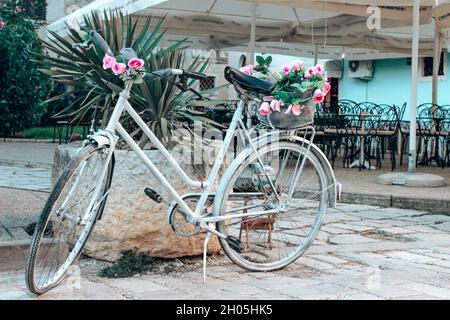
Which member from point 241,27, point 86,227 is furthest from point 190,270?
point 241,27

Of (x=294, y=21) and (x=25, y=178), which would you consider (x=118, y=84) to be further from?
(x=294, y=21)

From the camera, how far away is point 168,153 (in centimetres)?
379

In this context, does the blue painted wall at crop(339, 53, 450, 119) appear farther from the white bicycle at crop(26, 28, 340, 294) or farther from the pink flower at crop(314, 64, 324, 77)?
the pink flower at crop(314, 64, 324, 77)

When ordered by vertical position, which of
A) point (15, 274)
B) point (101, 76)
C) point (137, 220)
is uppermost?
point (101, 76)

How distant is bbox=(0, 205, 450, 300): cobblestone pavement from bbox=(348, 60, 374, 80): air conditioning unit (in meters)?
10.7

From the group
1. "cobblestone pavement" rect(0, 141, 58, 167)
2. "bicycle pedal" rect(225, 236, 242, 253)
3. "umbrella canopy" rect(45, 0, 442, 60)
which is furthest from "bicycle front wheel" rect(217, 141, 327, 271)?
"cobblestone pavement" rect(0, 141, 58, 167)

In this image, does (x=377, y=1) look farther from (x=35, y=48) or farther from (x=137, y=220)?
(x=35, y=48)

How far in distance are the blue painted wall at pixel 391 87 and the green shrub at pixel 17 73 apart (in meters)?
7.20

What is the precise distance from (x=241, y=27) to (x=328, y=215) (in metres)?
5.85

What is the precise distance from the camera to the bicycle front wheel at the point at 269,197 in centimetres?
384

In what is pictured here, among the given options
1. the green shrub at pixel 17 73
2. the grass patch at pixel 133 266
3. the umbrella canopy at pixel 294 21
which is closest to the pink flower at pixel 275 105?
the grass patch at pixel 133 266

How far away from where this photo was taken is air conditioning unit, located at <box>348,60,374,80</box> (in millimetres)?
15461

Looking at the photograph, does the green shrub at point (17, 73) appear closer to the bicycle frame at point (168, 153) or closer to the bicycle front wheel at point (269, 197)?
the bicycle front wheel at point (269, 197)
